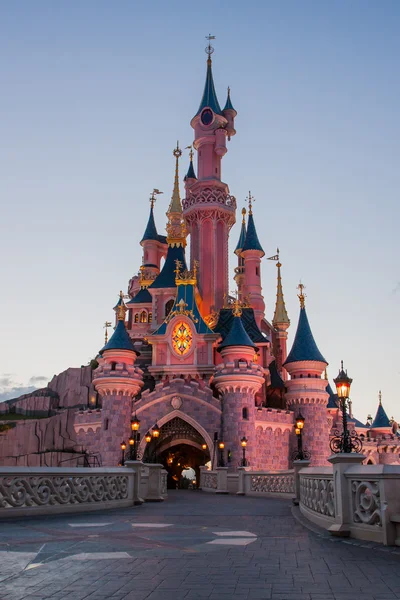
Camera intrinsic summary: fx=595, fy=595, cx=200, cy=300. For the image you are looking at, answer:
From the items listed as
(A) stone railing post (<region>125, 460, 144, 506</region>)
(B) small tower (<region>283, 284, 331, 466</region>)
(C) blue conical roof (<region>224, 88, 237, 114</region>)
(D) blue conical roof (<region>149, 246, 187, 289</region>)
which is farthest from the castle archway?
(C) blue conical roof (<region>224, 88, 237, 114</region>)

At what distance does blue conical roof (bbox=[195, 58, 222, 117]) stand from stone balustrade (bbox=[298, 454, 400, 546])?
43.6 m

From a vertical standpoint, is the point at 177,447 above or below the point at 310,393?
below

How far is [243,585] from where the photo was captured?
5363 mm

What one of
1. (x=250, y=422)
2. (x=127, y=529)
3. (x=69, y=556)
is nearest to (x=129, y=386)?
(x=250, y=422)

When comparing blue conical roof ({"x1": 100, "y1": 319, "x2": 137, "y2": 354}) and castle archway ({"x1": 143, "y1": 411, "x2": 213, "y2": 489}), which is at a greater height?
blue conical roof ({"x1": 100, "y1": 319, "x2": 137, "y2": 354})

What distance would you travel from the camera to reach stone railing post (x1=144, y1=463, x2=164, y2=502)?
1909 centimetres

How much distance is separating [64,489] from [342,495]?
6.54m

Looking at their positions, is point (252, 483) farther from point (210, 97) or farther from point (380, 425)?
point (210, 97)

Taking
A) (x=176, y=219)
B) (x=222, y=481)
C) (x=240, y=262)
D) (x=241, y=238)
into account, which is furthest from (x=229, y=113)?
(x=222, y=481)

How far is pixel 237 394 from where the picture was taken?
3406 cm

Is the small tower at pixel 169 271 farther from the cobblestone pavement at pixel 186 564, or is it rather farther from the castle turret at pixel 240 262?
the cobblestone pavement at pixel 186 564

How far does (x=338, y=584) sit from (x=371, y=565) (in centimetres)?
105

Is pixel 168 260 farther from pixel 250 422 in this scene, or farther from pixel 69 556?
pixel 69 556

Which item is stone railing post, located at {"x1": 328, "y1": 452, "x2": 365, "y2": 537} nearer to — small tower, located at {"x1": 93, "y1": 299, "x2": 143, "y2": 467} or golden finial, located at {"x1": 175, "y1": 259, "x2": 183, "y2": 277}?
small tower, located at {"x1": 93, "y1": 299, "x2": 143, "y2": 467}
